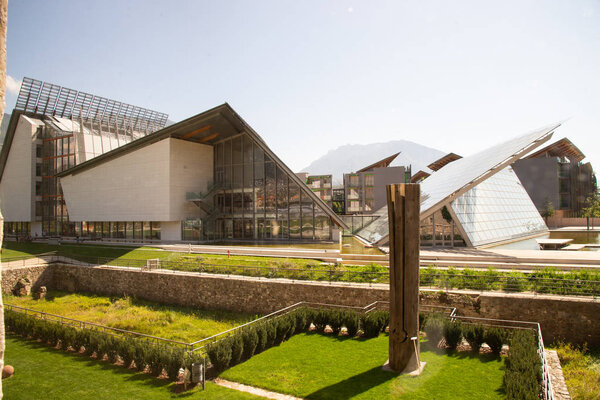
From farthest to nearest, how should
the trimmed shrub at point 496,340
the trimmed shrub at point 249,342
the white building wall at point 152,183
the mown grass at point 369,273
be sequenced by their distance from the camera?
the white building wall at point 152,183
the mown grass at point 369,273
the trimmed shrub at point 249,342
the trimmed shrub at point 496,340

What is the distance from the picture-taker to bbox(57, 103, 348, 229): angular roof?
3447 centimetres

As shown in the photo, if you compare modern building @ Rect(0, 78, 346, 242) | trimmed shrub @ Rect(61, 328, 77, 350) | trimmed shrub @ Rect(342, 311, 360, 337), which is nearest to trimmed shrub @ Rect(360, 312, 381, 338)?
trimmed shrub @ Rect(342, 311, 360, 337)

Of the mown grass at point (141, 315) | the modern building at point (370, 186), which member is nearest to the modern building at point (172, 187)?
the mown grass at point (141, 315)

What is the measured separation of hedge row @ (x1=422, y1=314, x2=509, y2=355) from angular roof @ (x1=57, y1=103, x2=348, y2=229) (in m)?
20.1

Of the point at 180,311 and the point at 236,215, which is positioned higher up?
the point at 236,215

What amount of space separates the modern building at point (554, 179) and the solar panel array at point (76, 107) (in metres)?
67.2

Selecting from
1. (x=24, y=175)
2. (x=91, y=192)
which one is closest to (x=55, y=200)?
(x=24, y=175)

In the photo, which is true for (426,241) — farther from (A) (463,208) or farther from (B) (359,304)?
(B) (359,304)

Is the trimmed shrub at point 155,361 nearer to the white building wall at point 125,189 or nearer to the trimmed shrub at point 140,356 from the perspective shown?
the trimmed shrub at point 140,356

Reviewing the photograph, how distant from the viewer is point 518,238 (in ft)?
107

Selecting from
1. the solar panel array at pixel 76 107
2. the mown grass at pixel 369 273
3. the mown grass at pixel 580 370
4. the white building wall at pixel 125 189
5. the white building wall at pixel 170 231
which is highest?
the solar panel array at pixel 76 107

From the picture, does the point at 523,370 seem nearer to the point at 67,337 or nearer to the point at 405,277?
the point at 405,277

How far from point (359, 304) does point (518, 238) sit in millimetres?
21450

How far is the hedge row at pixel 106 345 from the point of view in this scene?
521 inches
